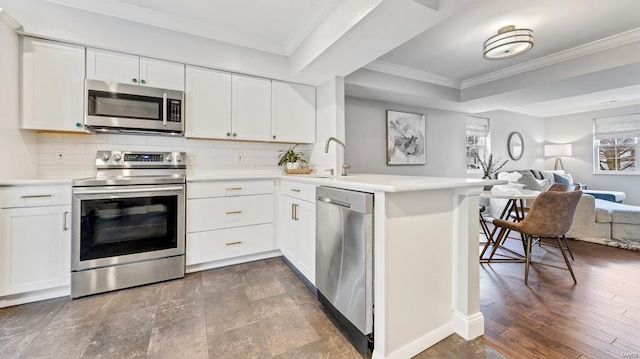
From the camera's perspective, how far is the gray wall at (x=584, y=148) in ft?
17.9

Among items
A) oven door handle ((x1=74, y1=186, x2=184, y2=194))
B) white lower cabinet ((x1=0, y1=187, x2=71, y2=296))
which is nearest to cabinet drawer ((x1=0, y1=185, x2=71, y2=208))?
white lower cabinet ((x1=0, y1=187, x2=71, y2=296))

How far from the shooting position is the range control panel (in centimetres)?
245

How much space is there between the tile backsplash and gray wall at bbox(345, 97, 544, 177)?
0.93 metres

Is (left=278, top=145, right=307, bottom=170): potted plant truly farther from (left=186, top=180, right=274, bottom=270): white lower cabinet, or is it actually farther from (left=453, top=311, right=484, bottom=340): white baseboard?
(left=453, top=311, right=484, bottom=340): white baseboard

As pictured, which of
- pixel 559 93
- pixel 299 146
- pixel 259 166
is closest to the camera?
pixel 259 166

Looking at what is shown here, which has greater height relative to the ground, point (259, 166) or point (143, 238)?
point (259, 166)

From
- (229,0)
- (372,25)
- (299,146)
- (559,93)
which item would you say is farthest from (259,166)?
(559,93)

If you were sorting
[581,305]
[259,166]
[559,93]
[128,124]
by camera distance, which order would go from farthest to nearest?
1. [559,93]
2. [259,166]
3. [128,124]
4. [581,305]

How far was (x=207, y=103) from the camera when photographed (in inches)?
106

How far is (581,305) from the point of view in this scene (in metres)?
1.87

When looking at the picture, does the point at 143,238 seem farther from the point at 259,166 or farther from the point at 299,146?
the point at 299,146

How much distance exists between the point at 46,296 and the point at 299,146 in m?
2.74

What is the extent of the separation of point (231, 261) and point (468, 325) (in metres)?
2.16

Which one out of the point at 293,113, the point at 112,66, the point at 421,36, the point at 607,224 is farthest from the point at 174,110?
the point at 607,224
